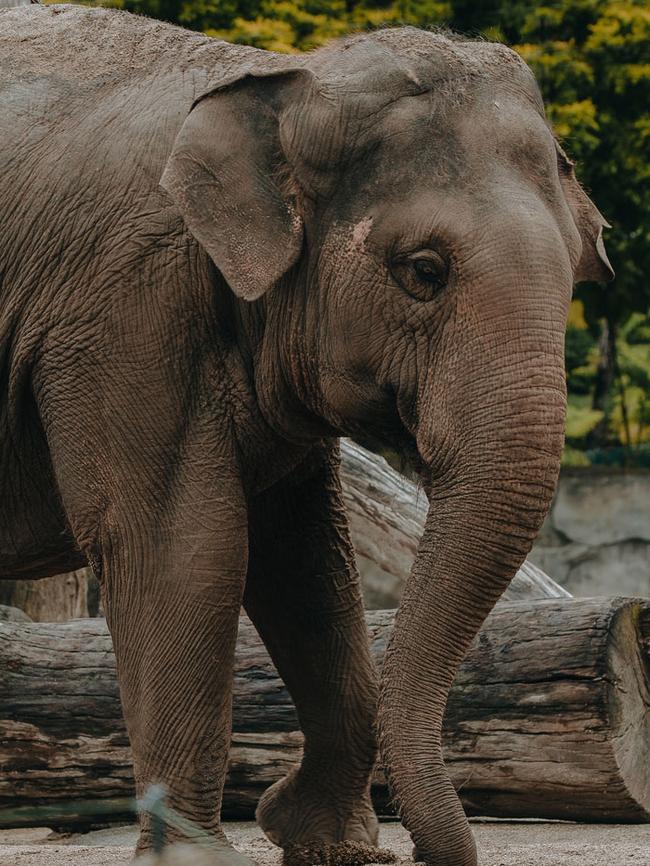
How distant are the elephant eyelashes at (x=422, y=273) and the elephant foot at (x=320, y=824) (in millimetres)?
1909

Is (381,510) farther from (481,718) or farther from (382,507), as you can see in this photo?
(481,718)

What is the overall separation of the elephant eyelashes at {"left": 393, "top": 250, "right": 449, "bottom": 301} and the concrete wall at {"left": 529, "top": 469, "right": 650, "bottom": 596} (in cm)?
1036

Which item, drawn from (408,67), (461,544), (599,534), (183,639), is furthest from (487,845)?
(599,534)

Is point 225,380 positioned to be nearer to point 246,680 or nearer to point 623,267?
point 246,680

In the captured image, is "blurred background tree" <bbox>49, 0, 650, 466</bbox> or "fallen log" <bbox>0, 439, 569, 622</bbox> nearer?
"fallen log" <bbox>0, 439, 569, 622</bbox>

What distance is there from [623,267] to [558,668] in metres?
8.09

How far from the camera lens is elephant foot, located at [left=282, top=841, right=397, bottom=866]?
218 inches

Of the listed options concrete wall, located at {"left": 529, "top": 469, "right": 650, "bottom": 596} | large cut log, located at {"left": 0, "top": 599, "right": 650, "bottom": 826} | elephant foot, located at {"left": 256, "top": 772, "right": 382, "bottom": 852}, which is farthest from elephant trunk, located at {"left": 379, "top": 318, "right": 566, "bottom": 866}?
concrete wall, located at {"left": 529, "top": 469, "right": 650, "bottom": 596}

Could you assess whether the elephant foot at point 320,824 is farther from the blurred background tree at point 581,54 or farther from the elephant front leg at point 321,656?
the blurred background tree at point 581,54

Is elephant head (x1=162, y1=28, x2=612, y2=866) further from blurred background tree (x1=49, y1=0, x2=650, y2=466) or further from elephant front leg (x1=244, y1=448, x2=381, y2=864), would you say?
blurred background tree (x1=49, y1=0, x2=650, y2=466)

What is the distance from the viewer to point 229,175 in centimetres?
461

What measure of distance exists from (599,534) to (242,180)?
35.1 ft

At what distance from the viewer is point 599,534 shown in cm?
1488

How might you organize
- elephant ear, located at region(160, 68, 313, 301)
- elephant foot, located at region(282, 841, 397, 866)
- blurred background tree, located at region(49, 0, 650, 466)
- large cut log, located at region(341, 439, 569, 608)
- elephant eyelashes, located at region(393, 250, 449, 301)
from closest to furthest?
elephant eyelashes, located at region(393, 250, 449, 301) < elephant ear, located at region(160, 68, 313, 301) < elephant foot, located at region(282, 841, 397, 866) < large cut log, located at region(341, 439, 569, 608) < blurred background tree, located at region(49, 0, 650, 466)
